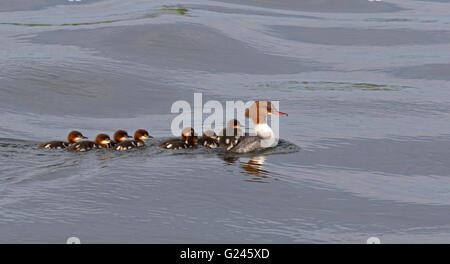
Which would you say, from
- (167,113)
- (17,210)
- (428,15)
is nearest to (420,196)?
(17,210)

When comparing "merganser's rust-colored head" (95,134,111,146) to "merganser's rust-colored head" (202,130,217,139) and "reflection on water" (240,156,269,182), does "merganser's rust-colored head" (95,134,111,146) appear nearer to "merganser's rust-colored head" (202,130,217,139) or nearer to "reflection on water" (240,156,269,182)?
"merganser's rust-colored head" (202,130,217,139)

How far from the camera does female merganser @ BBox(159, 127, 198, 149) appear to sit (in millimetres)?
11242

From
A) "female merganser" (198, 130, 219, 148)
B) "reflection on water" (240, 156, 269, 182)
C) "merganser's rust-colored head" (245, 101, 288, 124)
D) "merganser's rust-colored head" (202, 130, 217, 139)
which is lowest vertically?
"reflection on water" (240, 156, 269, 182)

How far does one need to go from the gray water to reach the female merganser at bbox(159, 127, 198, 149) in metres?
0.14

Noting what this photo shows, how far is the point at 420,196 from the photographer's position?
31.6ft

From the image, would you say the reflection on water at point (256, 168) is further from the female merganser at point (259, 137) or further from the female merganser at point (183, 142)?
the female merganser at point (183, 142)

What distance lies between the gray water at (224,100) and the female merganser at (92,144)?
0.25 m

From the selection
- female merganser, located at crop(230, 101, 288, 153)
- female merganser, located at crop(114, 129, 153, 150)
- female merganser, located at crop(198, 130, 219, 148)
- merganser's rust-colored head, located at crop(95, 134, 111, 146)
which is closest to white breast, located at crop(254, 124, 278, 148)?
female merganser, located at crop(230, 101, 288, 153)

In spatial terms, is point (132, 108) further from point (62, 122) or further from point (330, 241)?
point (330, 241)

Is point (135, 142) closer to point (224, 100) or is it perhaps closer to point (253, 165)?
point (253, 165)

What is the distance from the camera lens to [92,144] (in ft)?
36.3

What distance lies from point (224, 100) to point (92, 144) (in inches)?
178

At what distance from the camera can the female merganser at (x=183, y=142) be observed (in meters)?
11.2

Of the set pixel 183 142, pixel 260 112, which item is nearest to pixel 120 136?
pixel 183 142
